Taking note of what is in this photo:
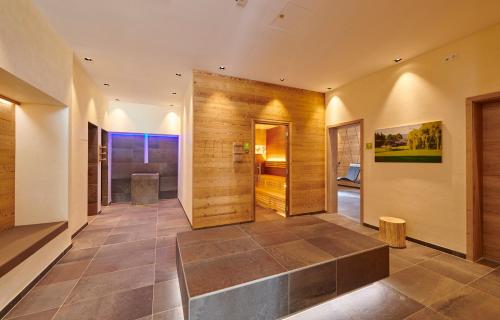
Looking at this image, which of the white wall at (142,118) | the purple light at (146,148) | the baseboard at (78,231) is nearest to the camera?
the baseboard at (78,231)

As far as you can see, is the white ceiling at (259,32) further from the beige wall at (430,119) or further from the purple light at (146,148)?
the purple light at (146,148)

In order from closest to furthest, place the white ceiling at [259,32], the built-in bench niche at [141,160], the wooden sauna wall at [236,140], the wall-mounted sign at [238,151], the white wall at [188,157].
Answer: the white ceiling at [259,32] → the wooden sauna wall at [236,140] → the white wall at [188,157] → the wall-mounted sign at [238,151] → the built-in bench niche at [141,160]

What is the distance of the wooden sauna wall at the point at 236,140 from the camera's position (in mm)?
3967

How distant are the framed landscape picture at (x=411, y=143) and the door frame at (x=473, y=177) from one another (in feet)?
1.09

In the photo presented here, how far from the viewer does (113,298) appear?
6.59ft

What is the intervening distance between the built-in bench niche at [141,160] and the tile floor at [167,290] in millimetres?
3413

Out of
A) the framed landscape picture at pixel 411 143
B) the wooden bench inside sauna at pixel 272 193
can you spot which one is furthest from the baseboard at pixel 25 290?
the framed landscape picture at pixel 411 143

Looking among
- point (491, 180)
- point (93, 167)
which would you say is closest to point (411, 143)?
point (491, 180)

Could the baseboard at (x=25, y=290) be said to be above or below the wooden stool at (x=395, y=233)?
below

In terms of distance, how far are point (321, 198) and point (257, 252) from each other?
3575 millimetres

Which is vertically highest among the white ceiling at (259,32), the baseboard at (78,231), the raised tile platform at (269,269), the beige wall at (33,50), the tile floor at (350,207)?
the white ceiling at (259,32)

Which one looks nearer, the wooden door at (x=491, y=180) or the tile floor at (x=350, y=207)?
the wooden door at (x=491, y=180)

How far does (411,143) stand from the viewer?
341 centimetres

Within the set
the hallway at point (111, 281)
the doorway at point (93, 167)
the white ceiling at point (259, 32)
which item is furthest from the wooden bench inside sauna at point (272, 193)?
the doorway at point (93, 167)
